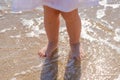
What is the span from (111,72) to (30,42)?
0.65 metres

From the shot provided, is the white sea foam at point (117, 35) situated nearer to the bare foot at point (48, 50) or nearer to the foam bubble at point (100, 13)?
the foam bubble at point (100, 13)

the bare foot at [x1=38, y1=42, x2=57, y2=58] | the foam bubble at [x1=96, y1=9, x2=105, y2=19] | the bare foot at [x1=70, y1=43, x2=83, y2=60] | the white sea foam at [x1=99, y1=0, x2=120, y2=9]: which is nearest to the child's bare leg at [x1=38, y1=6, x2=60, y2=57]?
the bare foot at [x1=38, y1=42, x2=57, y2=58]

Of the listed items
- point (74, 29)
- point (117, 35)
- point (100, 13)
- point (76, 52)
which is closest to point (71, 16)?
point (74, 29)

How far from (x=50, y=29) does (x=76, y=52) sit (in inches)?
9.4

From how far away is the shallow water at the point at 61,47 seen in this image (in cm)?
204

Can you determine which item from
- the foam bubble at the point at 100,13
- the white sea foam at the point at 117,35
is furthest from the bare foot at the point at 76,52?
the foam bubble at the point at 100,13

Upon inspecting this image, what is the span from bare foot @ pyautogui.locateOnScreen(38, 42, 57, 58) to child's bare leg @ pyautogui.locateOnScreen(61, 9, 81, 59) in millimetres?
132

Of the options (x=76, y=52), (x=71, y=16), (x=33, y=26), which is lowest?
(x=76, y=52)

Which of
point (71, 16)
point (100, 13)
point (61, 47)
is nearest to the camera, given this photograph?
point (71, 16)

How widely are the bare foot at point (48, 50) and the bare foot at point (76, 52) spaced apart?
5.1 inches

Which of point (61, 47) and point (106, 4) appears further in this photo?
point (106, 4)

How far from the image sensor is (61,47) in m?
2.27

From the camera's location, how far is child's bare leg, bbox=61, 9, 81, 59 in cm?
200

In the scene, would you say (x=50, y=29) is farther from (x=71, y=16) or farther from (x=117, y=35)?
(x=117, y=35)
